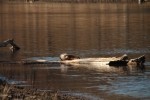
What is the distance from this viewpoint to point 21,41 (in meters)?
55.1

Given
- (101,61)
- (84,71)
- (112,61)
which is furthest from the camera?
(101,61)

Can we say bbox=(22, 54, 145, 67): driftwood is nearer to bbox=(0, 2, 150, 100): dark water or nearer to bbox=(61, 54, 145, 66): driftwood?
bbox=(61, 54, 145, 66): driftwood

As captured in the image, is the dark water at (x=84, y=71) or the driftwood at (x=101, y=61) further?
the driftwood at (x=101, y=61)

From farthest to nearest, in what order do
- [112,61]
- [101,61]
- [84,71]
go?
[101,61] < [112,61] < [84,71]

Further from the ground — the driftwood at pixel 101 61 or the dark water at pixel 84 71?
the driftwood at pixel 101 61

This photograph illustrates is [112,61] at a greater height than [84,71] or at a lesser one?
greater

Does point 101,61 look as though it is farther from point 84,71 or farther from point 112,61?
point 84,71

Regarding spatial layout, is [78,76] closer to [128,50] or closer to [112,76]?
[112,76]

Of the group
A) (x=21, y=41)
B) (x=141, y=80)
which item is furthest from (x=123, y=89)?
(x=21, y=41)

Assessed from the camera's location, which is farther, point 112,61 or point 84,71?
point 112,61

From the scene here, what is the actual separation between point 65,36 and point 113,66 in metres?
25.9

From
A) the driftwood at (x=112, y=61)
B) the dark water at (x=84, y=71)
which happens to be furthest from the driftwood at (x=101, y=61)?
the dark water at (x=84, y=71)

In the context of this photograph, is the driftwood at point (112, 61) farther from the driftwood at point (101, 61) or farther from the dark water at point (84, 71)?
the dark water at point (84, 71)

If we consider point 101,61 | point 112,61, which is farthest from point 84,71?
point 101,61
